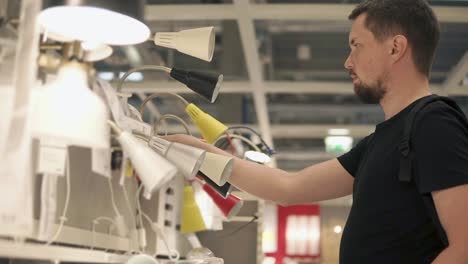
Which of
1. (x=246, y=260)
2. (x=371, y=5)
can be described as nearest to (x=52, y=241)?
(x=371, y=5)

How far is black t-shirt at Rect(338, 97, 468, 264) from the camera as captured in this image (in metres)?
1.21

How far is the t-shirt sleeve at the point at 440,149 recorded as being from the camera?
119cm

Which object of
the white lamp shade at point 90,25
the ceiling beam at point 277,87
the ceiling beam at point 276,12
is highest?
the ceiling beam at point 276,12

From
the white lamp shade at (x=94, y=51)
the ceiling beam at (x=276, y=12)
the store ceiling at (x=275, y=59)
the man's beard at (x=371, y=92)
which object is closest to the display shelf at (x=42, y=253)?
the white lamp shade at (x=94, y=51)

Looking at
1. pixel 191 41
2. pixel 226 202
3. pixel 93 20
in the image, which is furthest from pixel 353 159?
pixel 93 20

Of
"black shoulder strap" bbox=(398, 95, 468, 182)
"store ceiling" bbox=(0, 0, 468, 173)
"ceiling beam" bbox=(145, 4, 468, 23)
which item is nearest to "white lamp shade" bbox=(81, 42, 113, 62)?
"black shoulder strap" bbox=(398, 95, 468, 182)

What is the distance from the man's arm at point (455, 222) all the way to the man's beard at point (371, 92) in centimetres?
39

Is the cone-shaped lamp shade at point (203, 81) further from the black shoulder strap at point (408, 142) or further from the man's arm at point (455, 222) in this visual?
the man's arm at point (455, 222)

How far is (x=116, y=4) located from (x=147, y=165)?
0.92 ft

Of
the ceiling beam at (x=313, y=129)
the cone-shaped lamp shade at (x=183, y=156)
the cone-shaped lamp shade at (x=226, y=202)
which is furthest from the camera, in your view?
the ceiling beam at (x=313, y=129)

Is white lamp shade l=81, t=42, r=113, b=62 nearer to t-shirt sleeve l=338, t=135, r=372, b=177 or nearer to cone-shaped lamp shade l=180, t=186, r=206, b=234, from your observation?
t-shirt sleeve l=338, t=135, r=372, b=177

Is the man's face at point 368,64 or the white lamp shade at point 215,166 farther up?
the man's face at point 368,64

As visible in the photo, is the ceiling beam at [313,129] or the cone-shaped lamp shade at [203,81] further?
the ceiling beam at [313,129]

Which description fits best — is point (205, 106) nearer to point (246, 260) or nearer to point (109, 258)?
point (246, 260)
